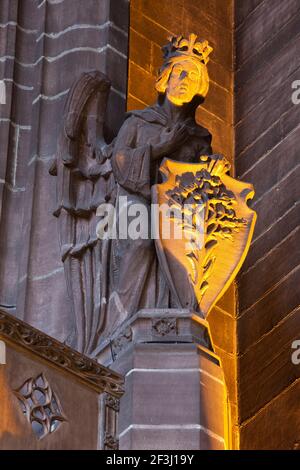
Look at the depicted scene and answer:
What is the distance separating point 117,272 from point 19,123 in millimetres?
1864

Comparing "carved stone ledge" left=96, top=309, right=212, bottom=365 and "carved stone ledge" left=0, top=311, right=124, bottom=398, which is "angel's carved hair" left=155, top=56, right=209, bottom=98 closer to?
"carved stone ledge" left=96, top=309, right=212, bottom=365

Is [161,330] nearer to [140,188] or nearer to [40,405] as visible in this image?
[140,188]

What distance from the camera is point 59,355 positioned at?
32.2 feet

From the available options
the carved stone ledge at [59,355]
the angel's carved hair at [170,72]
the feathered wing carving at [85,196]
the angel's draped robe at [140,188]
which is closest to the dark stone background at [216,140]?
the feathered wing carving at [85,196]

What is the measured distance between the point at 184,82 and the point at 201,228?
1030mm

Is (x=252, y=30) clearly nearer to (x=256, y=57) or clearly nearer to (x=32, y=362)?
(x=256, y=57)

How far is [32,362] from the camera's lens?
9.69 meters

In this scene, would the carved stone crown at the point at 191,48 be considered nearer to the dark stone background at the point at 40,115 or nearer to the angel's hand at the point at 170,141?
the angel's hand at the point at 170,141

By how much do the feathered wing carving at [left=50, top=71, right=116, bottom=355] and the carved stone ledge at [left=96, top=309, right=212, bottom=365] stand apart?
0.35 metres

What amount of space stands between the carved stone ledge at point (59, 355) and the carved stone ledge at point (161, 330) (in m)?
0.54

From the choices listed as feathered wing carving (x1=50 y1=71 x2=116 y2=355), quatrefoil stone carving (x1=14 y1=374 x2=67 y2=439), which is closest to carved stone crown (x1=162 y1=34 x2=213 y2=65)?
feathered wing carving (x1=50 y1=71 x2=116 y2=355)

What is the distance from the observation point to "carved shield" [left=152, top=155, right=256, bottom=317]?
36.1 ft

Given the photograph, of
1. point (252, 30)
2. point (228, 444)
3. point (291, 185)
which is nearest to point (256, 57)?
point (252, 30)

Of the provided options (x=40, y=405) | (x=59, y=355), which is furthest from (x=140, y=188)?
(x=40, y=405)
